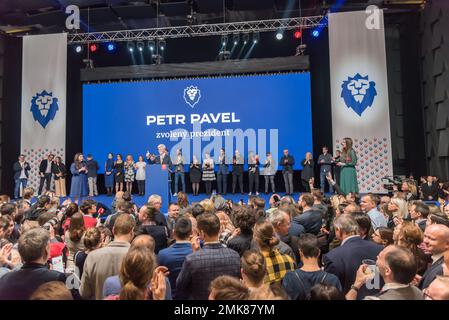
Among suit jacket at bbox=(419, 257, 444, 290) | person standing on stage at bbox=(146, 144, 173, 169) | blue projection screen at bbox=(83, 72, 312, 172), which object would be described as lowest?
suit jacket at bbox=(419, 257, 444, 290)

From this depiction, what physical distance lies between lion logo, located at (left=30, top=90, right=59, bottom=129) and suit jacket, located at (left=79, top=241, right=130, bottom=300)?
10.6m

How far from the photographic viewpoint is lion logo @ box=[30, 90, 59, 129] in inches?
469

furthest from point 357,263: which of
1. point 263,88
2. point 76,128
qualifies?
point 76,128

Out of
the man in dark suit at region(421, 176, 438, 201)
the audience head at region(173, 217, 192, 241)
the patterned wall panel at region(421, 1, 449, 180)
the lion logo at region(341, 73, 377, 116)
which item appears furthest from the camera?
the lion logo at region(341, 73, 377, 116)

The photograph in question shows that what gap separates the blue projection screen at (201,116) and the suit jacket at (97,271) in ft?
30.9

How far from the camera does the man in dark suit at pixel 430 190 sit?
30.7 ft

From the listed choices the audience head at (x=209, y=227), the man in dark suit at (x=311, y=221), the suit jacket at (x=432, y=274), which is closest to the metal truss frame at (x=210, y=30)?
the man in dark suit at (x=311, y=221)

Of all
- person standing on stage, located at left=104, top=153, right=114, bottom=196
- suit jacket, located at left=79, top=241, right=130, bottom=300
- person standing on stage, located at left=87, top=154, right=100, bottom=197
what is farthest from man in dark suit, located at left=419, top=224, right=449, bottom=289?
person standing on stage, located at left=87, top=154, right=100, bottom=197

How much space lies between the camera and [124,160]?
1201 centimetres

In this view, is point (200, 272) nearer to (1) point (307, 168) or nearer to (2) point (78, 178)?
(1) point (307, 168)

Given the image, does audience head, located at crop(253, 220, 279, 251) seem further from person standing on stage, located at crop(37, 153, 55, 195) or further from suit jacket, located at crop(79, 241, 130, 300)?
person standing on stage, located at crop(37, 153, 55, 195)

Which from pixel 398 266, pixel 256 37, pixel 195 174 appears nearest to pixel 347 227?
pixel 398 266

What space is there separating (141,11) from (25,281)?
11.4 metres

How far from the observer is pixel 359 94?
1093 centimetres
